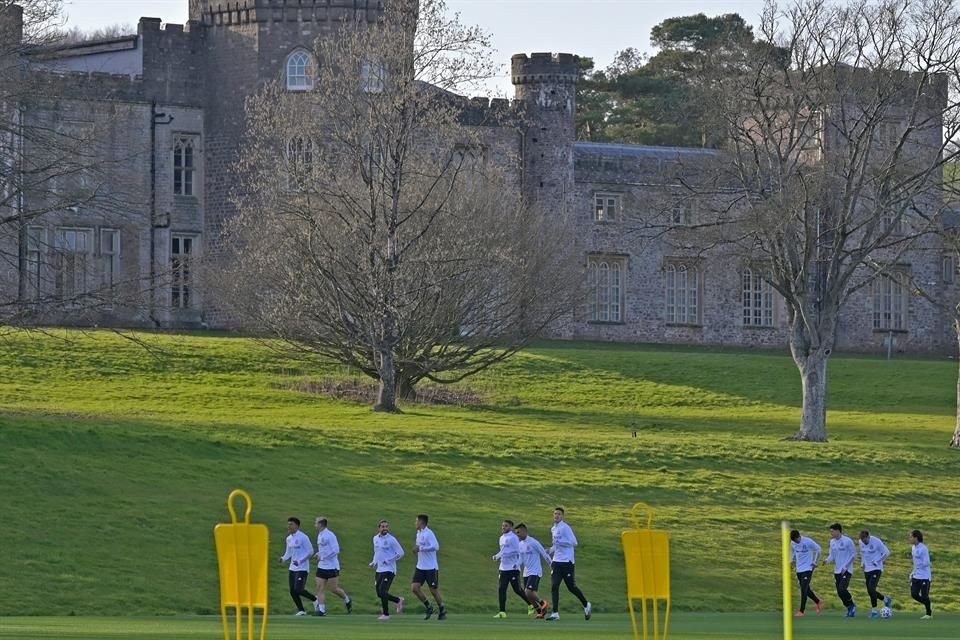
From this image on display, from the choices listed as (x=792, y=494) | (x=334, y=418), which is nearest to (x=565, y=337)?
(x=334, y=418)

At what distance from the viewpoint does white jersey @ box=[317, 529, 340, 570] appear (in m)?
28.1

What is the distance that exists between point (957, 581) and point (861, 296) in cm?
4812

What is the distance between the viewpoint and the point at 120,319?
2569 inches

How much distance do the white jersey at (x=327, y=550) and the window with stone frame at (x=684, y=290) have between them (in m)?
51.5

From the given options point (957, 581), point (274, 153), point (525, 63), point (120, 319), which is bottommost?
point (957, 581)

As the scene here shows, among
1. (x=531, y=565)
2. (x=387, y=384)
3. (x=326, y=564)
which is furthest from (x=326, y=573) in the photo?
(x=387, y=384)

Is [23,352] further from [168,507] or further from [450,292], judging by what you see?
[168,507]

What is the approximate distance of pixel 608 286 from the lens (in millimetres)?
77500

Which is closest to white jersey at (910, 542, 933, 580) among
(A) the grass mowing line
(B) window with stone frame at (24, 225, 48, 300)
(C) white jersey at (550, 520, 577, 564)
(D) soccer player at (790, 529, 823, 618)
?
(A) the grass mowing line

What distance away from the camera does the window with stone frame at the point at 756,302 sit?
80.6 metres

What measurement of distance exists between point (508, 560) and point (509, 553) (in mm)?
143

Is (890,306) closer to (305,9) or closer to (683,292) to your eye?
(683,292)

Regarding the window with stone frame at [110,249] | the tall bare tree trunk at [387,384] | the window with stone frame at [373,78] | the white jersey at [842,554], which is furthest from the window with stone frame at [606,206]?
the white jersey at [842,554]

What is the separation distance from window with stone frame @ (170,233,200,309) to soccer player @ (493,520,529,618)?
3653cm
